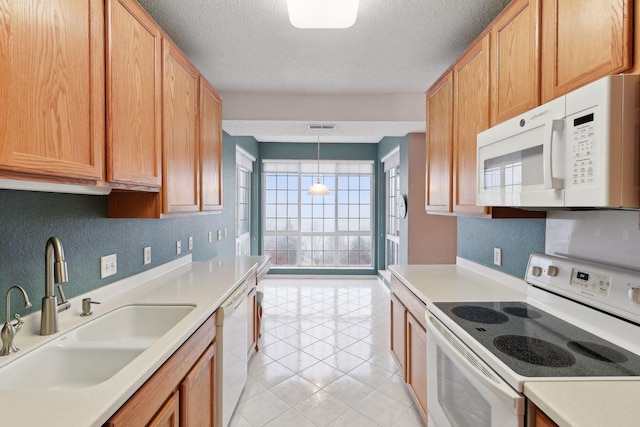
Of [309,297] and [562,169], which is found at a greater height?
[562,169]

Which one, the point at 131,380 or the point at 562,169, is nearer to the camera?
the point at 131,380

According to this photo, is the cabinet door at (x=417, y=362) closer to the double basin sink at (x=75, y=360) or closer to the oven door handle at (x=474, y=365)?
the oven door handle at (x=474, y=365)

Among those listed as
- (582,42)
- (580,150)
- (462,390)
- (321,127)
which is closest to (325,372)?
(462,390)

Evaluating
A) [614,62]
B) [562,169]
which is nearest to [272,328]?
[562,169]

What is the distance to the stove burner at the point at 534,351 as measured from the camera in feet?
3.57

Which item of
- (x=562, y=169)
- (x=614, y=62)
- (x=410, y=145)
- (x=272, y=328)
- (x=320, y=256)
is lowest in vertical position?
(x=272, y=328)

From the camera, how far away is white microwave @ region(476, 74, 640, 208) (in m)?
0.98

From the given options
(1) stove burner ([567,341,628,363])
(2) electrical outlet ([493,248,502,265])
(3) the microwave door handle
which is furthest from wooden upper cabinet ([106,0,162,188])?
(2) electrical outlet ([493,248,502,265])

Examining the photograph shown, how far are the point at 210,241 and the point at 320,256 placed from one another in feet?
9.83

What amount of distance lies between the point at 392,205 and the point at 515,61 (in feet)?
13.6

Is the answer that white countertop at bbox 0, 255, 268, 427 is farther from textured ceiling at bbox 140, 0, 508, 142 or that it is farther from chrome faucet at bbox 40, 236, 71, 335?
textured ceiling at bbox 140, 0, 508, 142

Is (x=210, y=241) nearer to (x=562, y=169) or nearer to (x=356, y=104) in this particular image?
(x=356, y=104)

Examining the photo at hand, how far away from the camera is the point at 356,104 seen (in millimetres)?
3287

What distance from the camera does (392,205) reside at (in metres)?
5.66
